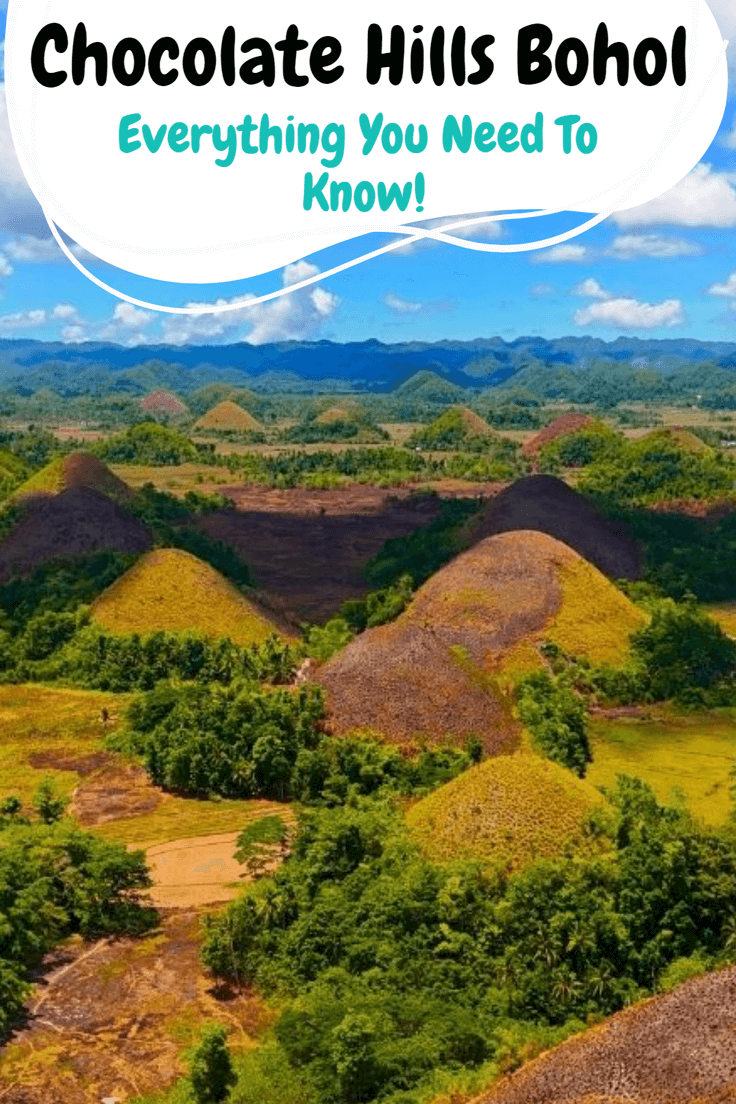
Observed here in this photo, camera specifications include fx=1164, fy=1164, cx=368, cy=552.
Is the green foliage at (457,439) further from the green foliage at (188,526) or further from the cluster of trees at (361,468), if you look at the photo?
the green foliage at (188,526)

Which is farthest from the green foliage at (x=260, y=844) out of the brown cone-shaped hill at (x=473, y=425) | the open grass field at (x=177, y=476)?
the brown cone-shaped hill at (x=473, y=425)

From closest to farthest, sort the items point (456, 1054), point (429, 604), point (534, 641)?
point (456, 1054)
point (534, 641)
point (429, 604)

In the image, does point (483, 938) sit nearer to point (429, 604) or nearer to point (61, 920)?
point (61, 920)

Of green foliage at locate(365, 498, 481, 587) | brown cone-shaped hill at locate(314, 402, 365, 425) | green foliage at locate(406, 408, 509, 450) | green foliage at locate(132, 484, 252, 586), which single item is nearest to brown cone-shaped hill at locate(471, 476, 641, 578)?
green foliage at locate(365, 498, 481, 587)

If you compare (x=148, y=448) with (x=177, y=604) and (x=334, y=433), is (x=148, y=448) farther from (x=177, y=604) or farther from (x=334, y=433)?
(x=177, y=604)

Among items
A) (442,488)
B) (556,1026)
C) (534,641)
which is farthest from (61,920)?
(442,488)

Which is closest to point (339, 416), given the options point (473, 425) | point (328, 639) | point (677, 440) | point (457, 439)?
point (473, 425)

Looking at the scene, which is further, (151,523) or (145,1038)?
(151,523)
